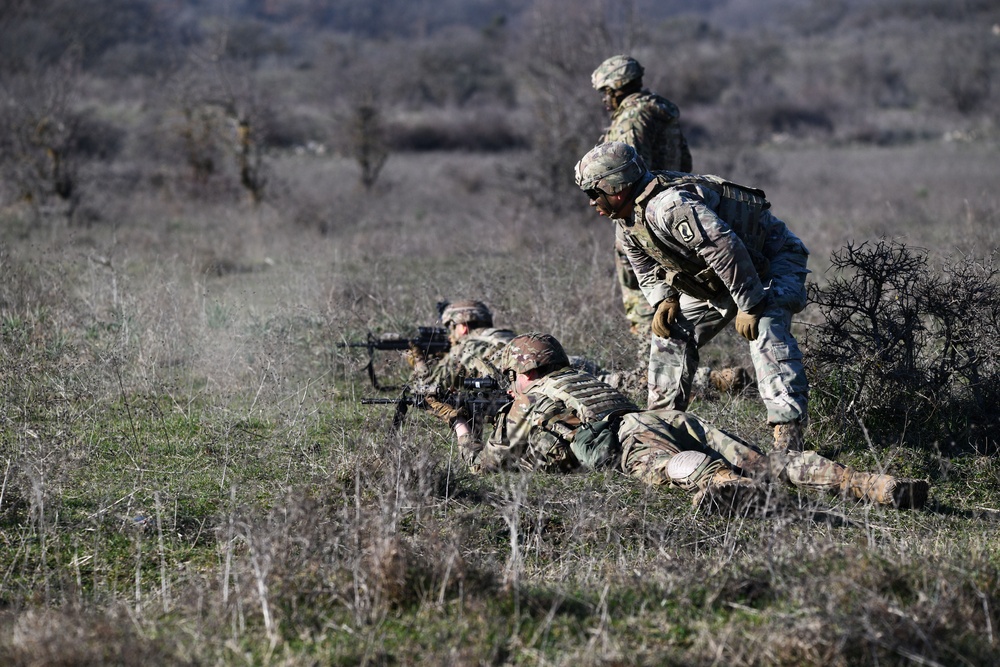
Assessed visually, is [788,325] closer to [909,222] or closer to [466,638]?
[466,638]

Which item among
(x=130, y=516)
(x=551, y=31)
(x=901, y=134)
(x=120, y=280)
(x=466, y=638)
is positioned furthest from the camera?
(x=901, y=134)

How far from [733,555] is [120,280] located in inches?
247

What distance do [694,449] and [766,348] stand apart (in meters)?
0.59

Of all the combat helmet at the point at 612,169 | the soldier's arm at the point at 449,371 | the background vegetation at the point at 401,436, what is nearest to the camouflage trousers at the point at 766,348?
the background vegetation at the point at 401,436

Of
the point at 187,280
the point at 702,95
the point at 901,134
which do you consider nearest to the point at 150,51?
the point at 702,95

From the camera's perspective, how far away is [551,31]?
46.3 feet

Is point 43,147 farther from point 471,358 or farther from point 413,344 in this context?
point 471,358

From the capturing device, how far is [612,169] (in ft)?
16.1

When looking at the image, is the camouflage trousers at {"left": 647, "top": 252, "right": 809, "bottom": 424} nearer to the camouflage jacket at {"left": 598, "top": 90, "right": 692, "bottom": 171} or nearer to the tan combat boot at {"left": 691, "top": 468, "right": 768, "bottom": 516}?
the tan combat boot at {"left": 691, "top": 468, "right": 768, "bottom": 516}

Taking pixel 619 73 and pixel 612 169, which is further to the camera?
pixel 619 73

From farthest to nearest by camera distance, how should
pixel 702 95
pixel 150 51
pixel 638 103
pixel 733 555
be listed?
pixel 150 51 < pixel 702 95 < pixel 638 103 < pixel 733 555

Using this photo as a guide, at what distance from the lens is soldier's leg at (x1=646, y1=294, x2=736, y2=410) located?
5.39m

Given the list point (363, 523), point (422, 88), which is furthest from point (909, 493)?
point (422, 88)

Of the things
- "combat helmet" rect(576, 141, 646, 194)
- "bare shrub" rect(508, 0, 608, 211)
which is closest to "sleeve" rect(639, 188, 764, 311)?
"combat helmet" rect(576, 141, 646, 194)
